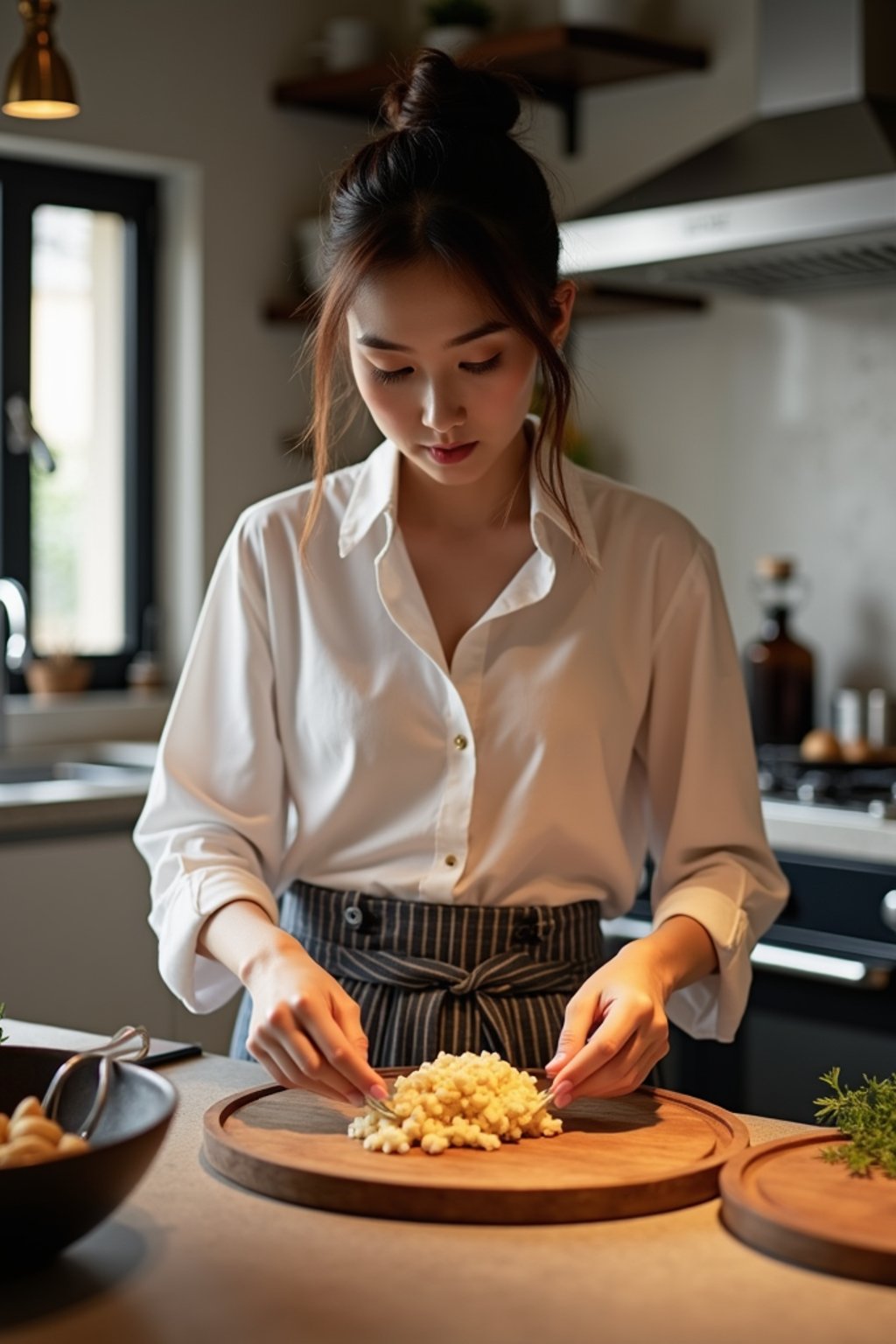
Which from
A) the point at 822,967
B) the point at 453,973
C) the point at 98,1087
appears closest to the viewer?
the point at 98,1087

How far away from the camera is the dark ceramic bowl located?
3.09 ft

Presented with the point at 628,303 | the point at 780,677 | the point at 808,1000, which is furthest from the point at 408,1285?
the point at 628,303

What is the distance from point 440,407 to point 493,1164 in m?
0.58

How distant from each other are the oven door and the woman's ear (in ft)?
3.76

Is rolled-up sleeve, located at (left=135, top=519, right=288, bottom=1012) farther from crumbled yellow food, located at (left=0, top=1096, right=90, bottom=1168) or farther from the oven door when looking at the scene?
the oven door

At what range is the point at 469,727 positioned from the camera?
5.15ft

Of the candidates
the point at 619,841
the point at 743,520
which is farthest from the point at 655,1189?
the point at 743,520

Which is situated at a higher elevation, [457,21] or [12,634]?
[457,21]

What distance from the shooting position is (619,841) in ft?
5.26

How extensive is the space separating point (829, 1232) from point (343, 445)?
3.01m

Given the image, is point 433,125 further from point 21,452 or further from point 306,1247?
point 21,452

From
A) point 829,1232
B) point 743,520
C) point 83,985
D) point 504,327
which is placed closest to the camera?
point 829,1232

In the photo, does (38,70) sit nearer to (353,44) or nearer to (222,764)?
(222,764)

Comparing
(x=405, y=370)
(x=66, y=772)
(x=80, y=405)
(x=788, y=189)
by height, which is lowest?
(x=66, y=772)
